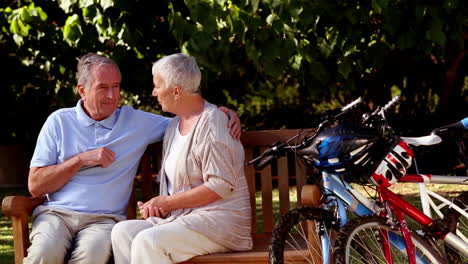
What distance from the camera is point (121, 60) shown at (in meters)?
8.66

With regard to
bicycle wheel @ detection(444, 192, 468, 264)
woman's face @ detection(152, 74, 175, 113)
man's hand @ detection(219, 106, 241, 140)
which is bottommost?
bicycle wheel @ detection(444, 192, 468, 264)

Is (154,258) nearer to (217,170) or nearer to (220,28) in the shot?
(217,170)

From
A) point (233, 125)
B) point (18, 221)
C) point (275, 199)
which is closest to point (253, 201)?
point (233, 125)

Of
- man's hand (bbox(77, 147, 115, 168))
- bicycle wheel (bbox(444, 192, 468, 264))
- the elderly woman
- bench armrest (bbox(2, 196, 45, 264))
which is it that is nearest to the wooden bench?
bench armrest (bbox(2, 196, 45, 264))

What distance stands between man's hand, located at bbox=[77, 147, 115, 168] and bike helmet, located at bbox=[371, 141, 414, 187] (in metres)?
1.37

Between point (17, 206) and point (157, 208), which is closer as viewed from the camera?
point (157, 208)

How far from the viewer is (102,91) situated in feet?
16.7

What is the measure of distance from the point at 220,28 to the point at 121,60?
58.0 inches

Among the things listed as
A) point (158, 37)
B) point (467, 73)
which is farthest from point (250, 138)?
point (467, 73)

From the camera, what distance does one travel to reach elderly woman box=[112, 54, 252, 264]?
15.0 feet

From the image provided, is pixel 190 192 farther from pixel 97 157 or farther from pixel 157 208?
pixel 97 157

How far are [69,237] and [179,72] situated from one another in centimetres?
96

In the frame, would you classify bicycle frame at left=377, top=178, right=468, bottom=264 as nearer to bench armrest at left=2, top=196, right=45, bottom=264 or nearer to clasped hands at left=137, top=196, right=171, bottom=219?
clasped hands at left=137, top=196, right=171, bottom=219

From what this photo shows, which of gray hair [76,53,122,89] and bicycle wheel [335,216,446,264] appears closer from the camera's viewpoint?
bicycle wheel [335,216,446,264]
